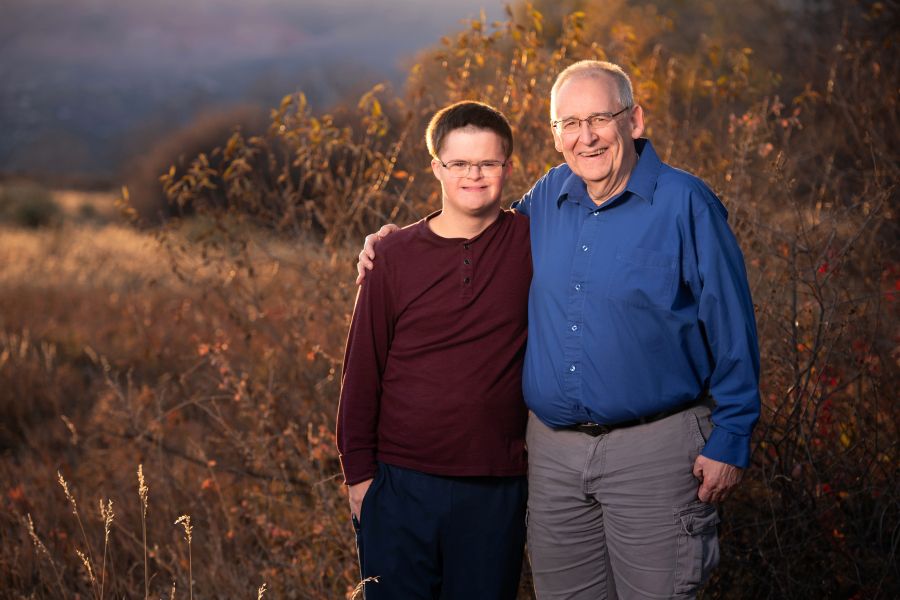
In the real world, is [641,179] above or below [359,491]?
above

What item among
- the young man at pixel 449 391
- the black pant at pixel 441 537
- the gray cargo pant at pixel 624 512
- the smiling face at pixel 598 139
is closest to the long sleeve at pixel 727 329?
the gray cargo pant at pixel 624 512

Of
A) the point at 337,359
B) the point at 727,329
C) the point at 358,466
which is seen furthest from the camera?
the point at 337,359

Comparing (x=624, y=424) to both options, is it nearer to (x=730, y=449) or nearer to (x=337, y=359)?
(x=730, y=449)

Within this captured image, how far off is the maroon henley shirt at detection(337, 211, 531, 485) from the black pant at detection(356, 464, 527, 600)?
72mm

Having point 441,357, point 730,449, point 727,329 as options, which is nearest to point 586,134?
point 727,329

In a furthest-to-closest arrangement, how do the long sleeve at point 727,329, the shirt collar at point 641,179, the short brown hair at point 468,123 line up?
the short brown hair at point 468,123 < the shirt collar at point 641,179 < the long sleeve at point 727,329

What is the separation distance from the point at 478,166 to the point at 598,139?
15.7 inches

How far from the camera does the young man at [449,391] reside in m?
2.87

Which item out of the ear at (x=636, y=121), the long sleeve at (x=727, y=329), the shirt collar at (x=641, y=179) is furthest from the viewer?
the ear at (x=636, y=121)

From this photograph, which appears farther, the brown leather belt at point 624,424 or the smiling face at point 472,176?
the smiling face at point 472,176

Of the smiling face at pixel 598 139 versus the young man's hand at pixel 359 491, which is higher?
the smiling face at pixel 598 139

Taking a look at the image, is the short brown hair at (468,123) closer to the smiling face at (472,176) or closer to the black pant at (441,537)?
the smiling face at (472,176)

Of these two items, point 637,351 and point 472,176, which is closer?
point 637,351

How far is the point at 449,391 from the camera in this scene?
2.87m
